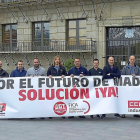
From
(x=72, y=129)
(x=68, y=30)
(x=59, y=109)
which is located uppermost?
(x=68, y=30)

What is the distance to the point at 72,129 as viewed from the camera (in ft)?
24.1

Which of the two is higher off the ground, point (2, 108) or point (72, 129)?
point (2, 108)

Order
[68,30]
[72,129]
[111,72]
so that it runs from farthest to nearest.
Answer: [68,30]
[111,72]
[72,129]

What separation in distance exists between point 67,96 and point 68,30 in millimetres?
10269

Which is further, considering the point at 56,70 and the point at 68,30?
the point at 68,30

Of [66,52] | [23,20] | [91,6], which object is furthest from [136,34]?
[23,20]

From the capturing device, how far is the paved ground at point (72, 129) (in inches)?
259

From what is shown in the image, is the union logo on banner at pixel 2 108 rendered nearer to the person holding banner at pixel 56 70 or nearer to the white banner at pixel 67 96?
the white banner at pixel 67 96

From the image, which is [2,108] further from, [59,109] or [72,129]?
[72,129]

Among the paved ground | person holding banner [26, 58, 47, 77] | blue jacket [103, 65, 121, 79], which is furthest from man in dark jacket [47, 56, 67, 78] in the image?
the paved ground

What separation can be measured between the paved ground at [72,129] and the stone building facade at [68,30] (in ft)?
29.1

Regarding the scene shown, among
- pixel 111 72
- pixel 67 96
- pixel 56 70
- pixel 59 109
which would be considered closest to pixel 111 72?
pixel 111 72

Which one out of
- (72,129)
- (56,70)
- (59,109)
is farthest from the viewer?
(56,70)

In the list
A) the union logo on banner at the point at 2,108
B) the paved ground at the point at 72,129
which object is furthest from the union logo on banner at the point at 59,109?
the union logo on banner at the point at 2,108
